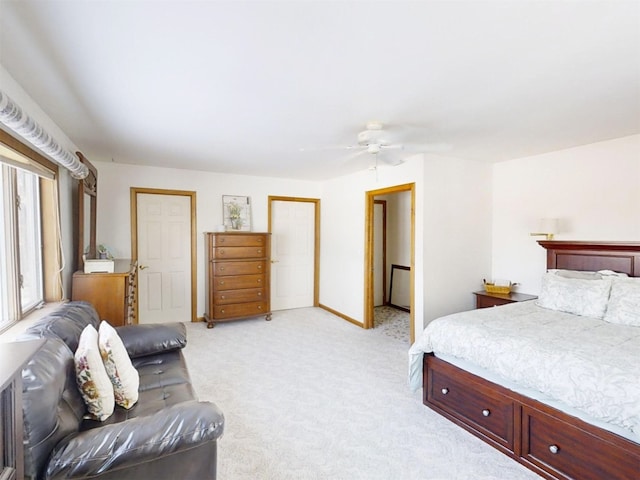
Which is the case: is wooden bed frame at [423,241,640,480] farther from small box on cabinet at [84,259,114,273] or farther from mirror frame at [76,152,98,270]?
mirror frame at [76,152,98,270]

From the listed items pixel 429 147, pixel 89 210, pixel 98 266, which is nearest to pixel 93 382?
pixel 98 266

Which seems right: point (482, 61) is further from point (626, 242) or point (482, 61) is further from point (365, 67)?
point (626, 242)

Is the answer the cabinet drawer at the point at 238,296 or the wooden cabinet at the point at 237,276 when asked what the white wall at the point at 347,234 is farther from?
the cabinet drawer at the point at 238,296

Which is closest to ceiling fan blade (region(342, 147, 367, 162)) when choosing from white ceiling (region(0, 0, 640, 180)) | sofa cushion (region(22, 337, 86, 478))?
white ceiling (region(0, 0, 640, 180))

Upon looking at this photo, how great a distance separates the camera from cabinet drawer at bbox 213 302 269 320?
4.66 m

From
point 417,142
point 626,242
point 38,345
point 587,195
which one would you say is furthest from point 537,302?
point 38,345

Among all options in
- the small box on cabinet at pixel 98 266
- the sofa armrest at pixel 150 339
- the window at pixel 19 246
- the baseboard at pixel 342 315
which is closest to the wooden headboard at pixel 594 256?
the baseboard at pixel 342 315

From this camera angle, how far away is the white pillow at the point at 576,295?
8.98ft

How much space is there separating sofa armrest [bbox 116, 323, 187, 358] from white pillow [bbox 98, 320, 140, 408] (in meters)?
0.60

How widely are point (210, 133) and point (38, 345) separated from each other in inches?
93.6

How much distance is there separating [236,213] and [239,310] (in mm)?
1530

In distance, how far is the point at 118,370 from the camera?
1657 millimetres

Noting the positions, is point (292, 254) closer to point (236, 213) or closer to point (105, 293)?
point (236, 213)

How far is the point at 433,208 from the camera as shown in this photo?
3.81m
